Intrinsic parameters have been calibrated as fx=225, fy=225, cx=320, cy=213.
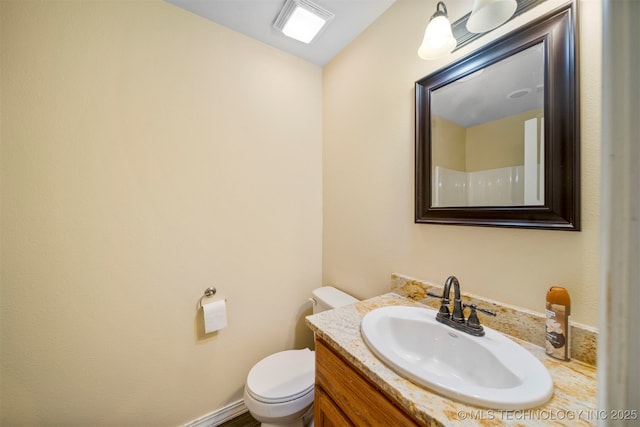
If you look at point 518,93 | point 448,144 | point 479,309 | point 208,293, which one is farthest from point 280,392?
point 518,93

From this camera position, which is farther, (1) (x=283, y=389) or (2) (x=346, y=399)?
(1) (x=283, y=389)

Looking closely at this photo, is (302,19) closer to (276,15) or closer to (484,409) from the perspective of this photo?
(276,15)

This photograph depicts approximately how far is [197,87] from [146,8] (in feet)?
1.35

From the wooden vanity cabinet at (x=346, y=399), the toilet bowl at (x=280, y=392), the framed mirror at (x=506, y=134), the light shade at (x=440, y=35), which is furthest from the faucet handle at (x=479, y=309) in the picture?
the light shade at (x=440, y=35)

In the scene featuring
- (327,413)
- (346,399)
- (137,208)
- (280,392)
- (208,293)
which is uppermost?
(137,208)

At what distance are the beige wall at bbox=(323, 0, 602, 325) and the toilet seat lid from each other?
541 millimetres

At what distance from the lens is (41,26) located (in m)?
0.97

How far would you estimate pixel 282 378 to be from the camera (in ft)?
4.02

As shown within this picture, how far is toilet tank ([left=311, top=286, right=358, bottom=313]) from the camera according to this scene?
1413 millimetres

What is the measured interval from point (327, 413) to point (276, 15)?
6.49 ft

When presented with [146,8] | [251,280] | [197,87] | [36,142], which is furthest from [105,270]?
[146,8]

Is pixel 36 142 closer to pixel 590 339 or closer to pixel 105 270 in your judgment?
pixel 105 270

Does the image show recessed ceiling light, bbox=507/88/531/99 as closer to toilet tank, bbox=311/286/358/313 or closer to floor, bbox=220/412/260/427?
toilet tank, bbox=311/286/358/313

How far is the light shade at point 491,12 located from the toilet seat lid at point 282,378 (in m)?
1.74
